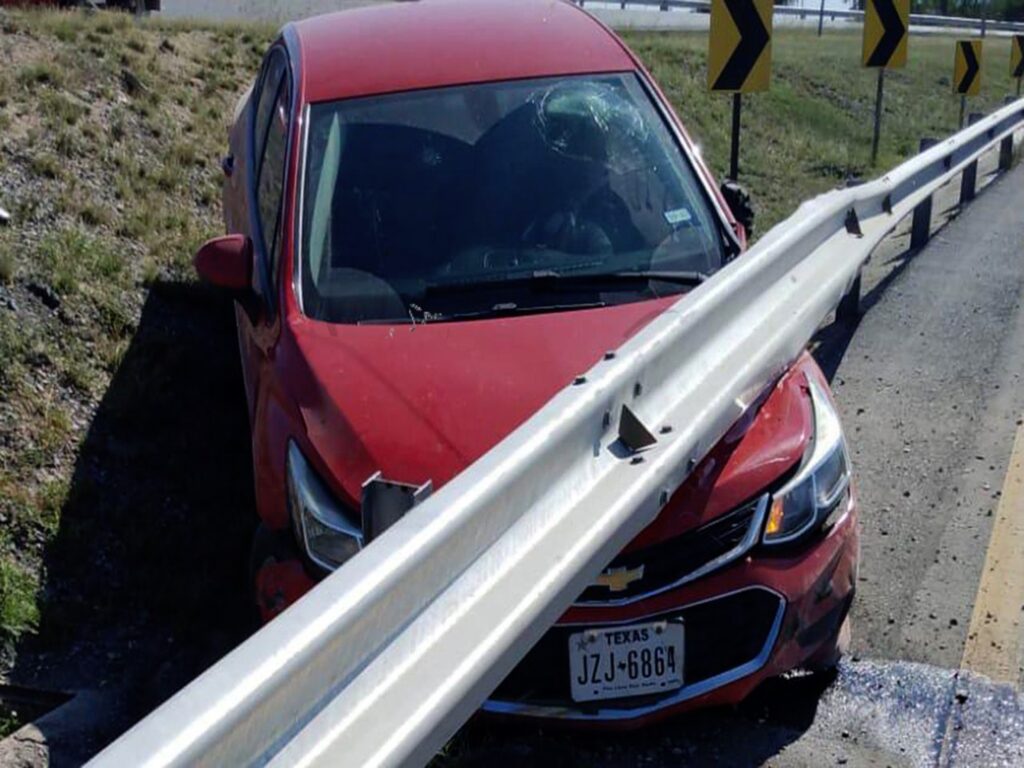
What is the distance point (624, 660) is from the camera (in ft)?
13.0

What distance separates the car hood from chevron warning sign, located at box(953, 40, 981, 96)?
1441 centimetres

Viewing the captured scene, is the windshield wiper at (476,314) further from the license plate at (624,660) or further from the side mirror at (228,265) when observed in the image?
the license plate at (624,660)

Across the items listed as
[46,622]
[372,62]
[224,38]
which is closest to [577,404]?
[46,622]

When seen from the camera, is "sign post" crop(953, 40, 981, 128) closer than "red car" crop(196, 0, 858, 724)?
No

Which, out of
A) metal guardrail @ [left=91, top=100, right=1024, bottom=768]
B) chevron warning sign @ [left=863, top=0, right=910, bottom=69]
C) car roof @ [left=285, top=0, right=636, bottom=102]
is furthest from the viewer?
chevron warning sign @ [left=863, top=0, right=910, bottom=69]

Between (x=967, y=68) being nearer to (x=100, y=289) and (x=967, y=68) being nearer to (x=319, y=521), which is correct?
(x=100, y=289)

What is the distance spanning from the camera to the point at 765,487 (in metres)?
4.14

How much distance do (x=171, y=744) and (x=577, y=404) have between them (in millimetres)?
1584

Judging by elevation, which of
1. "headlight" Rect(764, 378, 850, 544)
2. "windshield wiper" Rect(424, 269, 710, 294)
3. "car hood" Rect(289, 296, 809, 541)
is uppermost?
"windshield wiper" Rect(424, 269, 710, 294)

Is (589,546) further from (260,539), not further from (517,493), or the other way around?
(260,539)

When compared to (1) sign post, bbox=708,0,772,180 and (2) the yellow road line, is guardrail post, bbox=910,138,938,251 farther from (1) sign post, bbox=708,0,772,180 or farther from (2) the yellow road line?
(2) the yellow road line

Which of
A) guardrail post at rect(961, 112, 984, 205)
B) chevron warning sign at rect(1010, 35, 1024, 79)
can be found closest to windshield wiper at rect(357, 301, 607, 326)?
guardrail post at rect(961, 112, 984, 205)

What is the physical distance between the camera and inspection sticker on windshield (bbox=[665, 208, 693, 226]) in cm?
545

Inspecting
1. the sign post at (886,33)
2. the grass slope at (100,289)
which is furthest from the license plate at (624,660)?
the sign post at (886,33)
